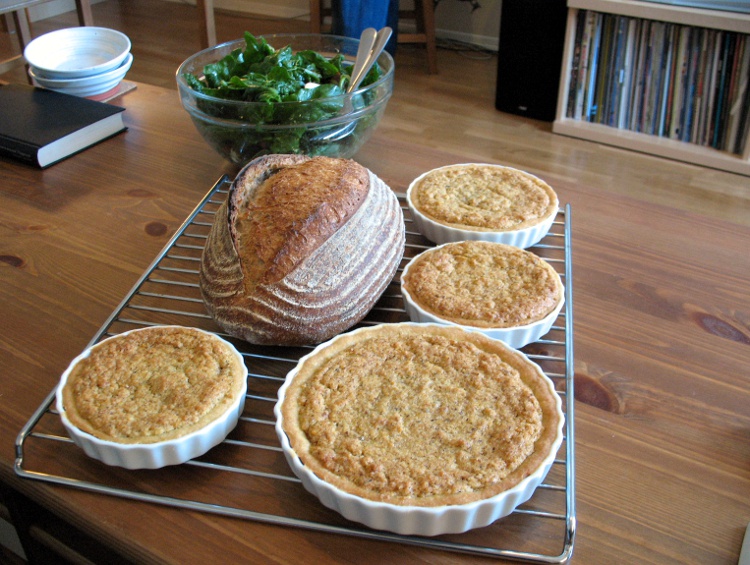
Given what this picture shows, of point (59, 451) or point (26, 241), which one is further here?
point (26, 241)

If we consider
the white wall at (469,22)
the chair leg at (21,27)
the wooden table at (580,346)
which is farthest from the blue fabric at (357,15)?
the wooden table at (580,346)

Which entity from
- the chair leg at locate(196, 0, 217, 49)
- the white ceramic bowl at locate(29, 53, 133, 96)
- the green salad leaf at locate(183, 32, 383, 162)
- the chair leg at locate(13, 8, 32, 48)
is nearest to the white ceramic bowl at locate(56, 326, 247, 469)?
the green salad leaf at locate(183, 32, 383, 162)

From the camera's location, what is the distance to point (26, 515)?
33.3 inches

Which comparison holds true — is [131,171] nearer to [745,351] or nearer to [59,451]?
[59,451]

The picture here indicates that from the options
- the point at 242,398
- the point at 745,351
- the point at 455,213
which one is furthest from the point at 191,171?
the point at 745,351

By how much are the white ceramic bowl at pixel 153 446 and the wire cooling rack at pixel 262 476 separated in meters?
0.02

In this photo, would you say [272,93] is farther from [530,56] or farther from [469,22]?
[469,22]

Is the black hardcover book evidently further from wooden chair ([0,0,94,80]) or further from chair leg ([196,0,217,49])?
chair leg ([196,0,217,49])

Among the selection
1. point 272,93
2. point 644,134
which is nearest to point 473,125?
point 644,134

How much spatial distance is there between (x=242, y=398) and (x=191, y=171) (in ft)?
2.31

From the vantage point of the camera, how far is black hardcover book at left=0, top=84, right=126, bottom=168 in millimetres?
1335

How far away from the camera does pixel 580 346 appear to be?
92 cm

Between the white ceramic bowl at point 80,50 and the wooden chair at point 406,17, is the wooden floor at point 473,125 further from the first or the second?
the white ceramic bowl at point 80,50

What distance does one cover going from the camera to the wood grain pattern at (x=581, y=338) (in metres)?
0.67
